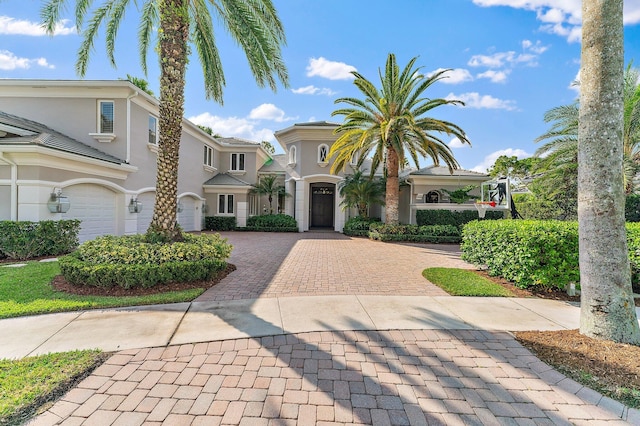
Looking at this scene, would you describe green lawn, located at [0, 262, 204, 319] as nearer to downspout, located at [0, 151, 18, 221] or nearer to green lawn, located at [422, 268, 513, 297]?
downspout, located at [0, 151, 18, 221]

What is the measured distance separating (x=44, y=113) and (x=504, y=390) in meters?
18.3

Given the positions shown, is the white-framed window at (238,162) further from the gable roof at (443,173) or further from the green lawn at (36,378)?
the green lawn at (36,378)

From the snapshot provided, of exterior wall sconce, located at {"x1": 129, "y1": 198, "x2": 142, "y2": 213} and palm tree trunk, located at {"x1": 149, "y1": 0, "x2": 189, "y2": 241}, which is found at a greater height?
palm tree trunk, located at {"x1": 149, "y1": 0, "x2": 189, "y2": 241}

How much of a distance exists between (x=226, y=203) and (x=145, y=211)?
6342mm

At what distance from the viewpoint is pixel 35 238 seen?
28.2ft

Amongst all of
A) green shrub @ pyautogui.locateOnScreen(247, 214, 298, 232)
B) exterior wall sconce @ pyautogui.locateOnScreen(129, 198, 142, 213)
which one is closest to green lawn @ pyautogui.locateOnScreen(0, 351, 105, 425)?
exterior wall sconce @ pyautogui.locateOnScreen(129, 198, 142, 213)

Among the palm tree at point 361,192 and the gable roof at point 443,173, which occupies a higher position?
the gable roof at point 443,173

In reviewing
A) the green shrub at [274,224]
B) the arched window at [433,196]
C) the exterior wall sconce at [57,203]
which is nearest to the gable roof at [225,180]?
the green shrub at [274,224]

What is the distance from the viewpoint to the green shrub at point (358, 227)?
55.4ft

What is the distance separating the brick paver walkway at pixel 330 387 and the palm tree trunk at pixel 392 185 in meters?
12.0

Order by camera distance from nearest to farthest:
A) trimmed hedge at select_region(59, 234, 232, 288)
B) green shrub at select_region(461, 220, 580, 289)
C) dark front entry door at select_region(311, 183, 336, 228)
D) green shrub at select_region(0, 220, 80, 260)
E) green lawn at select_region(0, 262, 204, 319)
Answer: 1. green lawn at select_region(0, 262, 204, 319)
2. trimmed hedge at select_region(59, 234, 232, 288)
3. green shrub at select_region(461, 220, 580, 289)
4. green shrub at select_region(0, 220, 80, 260)
5. dark front entry door at select_region(311, 183, 336, 228)

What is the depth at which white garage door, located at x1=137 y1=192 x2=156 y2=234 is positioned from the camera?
1380 cm

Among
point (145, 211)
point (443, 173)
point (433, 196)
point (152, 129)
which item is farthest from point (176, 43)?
point (433, 196)

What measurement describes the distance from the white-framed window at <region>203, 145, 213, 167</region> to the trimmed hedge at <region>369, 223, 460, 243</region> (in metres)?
13.0
